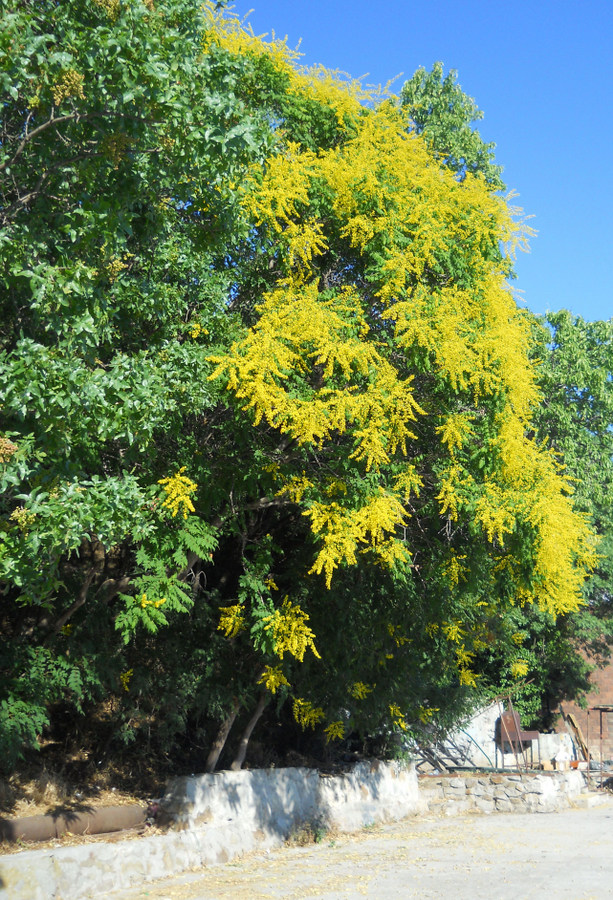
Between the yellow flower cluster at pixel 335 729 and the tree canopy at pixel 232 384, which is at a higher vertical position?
the tree canopy at pixel 232 384

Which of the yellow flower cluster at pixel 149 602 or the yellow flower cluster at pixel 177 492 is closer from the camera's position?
the yellow flower cluster at pixel 177 492

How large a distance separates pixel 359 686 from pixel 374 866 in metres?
2.50

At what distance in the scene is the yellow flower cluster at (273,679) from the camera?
32.6 feet

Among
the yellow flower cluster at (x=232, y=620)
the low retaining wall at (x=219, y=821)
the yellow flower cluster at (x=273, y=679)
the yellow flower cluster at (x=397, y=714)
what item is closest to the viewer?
the low retaining wall at (x=219, y=821)

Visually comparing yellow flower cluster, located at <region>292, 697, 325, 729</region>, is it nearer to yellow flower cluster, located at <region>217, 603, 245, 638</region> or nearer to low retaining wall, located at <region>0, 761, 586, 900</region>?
low retaining wall, located at <region>0, 761, 586, 900</region>

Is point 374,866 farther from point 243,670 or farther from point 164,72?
point 164,72

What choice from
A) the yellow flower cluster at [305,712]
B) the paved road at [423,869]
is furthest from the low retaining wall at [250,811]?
the yellow flower cluster at [305,712]

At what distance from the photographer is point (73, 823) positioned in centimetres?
907

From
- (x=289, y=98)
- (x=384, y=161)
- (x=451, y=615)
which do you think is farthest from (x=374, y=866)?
(x=289, y=98)

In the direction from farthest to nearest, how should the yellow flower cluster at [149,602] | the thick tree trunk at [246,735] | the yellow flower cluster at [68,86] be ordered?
1. the thick tree trunk at [246,735]
2. the yellow flower cluster at [149,602]
3. the yellow flower cluster at [68,86]

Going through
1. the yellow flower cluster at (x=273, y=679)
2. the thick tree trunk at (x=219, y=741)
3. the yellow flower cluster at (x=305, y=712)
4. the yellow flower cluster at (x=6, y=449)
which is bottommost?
the thick tree trunk at (x=219, y=741)

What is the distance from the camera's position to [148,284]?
8164 millimetres

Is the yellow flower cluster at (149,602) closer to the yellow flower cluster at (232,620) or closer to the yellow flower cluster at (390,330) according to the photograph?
the yellow flower cluster at (390,330)

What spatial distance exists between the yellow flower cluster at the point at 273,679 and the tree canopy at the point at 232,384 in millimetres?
49
